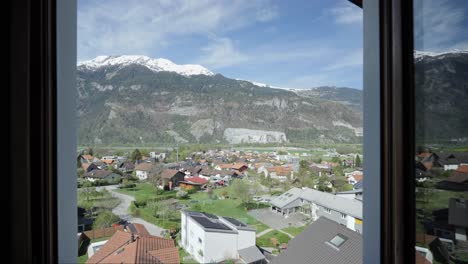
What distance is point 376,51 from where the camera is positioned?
96cm

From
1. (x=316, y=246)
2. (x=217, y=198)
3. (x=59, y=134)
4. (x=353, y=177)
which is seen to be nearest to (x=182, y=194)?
(x=217, y=198)

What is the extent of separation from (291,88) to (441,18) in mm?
596

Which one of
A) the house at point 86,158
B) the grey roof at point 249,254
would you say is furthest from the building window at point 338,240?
the house at point 86,158

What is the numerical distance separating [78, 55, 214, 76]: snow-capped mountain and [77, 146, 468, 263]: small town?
36 centimetres

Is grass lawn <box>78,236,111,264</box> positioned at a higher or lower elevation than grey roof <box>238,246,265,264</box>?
higher

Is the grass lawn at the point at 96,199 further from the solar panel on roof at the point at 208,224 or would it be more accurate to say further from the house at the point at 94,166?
the solar panel on roof at the point at 208,224

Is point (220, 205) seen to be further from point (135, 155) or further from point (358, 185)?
point (358, 185)

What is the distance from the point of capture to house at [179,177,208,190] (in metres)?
1.12

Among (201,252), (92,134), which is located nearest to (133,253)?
(201,252)

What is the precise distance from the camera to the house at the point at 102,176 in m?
1.05

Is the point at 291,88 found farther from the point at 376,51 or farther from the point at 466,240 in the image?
the point at 466,240

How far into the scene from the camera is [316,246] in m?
1.19

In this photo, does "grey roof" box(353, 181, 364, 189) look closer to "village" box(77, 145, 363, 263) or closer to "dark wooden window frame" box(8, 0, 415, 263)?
"village" box(77, 145, 363, 263)

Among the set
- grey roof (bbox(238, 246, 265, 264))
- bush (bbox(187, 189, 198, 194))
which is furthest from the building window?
bush (bbox(187, 189, 198, 194))
